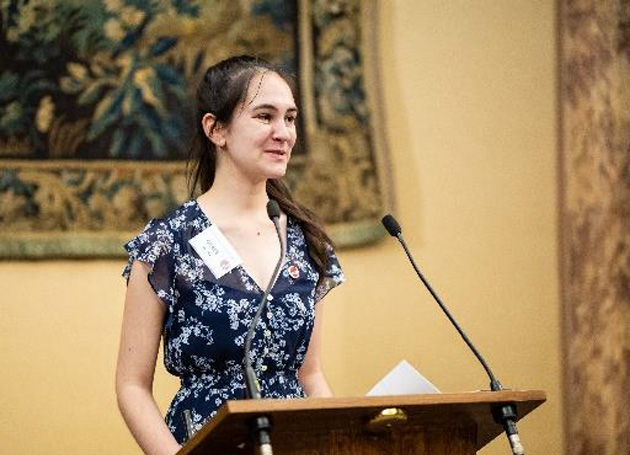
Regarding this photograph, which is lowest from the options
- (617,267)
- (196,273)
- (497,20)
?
(617,267)

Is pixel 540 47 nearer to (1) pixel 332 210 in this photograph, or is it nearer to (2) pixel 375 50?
(2) pixel 375 50

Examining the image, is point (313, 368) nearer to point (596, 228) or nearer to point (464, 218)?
point (464, 218)

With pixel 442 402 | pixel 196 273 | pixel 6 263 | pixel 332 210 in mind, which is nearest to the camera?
pixel 442 402

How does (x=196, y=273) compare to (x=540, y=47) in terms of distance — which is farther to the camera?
(x=540, y=47)

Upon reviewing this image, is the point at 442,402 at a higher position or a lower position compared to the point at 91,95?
lower

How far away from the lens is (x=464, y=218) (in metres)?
4.04

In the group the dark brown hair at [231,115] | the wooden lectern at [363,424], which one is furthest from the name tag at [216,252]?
the wooden lectern at [363,424]

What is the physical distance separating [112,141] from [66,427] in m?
0.84

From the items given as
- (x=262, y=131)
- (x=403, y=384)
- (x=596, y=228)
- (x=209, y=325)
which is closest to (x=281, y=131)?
(x=262, y=131)

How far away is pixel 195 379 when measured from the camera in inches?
98.4

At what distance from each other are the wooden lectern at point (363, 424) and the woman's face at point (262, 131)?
2.33 ft

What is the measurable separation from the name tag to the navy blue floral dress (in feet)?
0.04

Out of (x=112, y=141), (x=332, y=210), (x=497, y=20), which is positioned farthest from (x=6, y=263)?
(x=497, y=20)

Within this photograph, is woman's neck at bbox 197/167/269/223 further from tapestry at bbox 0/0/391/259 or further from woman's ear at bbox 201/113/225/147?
tapestry at bbox 0/0/391/259
